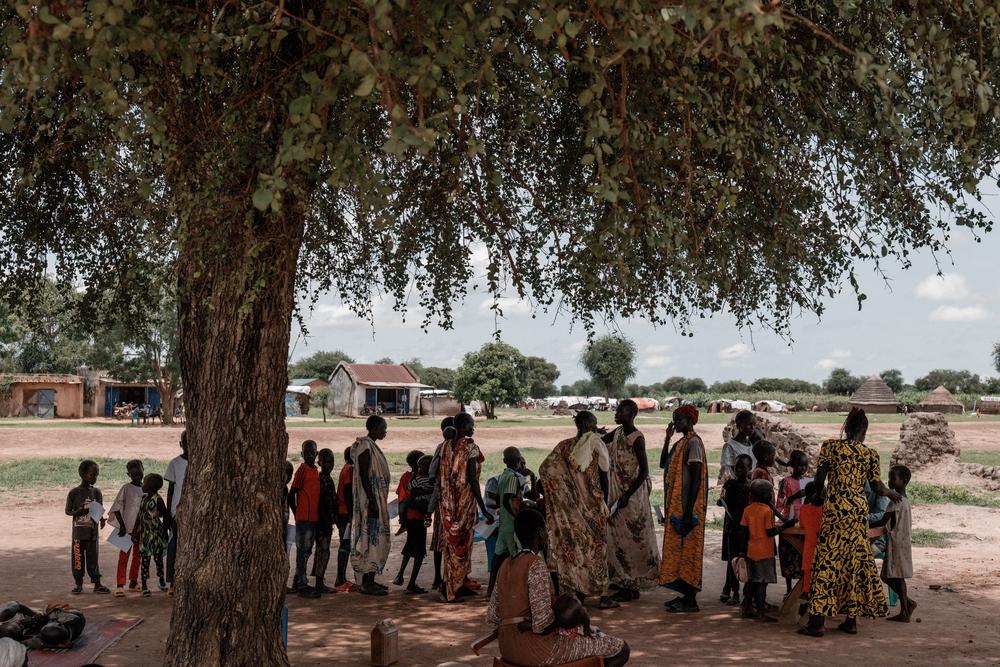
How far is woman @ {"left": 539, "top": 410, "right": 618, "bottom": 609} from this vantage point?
830 cm

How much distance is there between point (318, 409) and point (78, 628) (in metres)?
60.8

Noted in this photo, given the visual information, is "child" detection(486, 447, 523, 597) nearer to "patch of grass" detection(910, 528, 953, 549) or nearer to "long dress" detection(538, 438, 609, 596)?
"long dress" detection(538, 438, 609, 596)

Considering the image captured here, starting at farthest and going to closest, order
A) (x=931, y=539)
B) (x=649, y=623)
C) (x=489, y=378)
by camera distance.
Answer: (x=489, y=378), (x=931, y=539), (x=649, y=623)

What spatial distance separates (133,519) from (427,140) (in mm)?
7172

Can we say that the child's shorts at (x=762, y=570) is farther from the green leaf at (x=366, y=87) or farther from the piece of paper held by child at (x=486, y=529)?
the green leaf at (x=366, y=87)

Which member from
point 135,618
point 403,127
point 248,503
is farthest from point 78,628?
point 403,127

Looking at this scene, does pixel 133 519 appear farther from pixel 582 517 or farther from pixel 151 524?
pixel 582 517

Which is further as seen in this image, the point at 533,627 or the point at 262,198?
the point at 533,627

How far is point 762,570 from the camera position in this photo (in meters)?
7.89

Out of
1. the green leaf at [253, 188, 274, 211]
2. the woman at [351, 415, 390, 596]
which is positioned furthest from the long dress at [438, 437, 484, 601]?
the green leaf at [253, 188, 274, 211]

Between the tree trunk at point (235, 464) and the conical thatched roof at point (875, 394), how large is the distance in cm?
6487

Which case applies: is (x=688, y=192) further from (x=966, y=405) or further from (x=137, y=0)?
(x=966, y=405)

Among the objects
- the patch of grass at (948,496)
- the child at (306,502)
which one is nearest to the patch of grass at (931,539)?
the patch of grass at (948,496)

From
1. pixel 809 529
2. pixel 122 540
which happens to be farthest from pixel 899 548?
pixel 122 540
